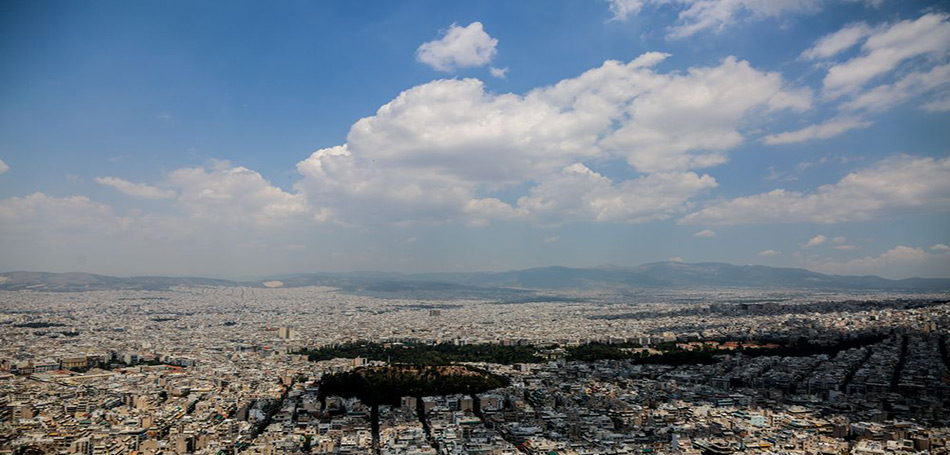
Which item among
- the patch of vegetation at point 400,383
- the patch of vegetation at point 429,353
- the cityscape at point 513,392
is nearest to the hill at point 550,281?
the cityscape at point 513,392

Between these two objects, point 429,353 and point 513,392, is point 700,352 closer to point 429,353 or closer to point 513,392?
point 513,392

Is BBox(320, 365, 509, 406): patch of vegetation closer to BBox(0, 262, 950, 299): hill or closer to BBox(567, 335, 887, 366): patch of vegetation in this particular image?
BBox(567, 335, 887, 366): patch of vegetation

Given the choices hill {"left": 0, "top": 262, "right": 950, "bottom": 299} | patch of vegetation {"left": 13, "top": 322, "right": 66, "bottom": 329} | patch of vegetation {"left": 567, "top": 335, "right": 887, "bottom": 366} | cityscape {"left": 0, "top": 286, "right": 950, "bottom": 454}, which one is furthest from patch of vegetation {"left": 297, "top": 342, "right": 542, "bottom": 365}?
hill {"left": 0, "top": 262, "right": 950, "bottom": 299}

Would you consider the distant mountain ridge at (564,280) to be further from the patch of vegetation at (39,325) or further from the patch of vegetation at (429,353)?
the patch of vegetation at (429,353)

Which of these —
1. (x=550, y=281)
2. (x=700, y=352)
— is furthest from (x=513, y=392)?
(x=550, y=281)

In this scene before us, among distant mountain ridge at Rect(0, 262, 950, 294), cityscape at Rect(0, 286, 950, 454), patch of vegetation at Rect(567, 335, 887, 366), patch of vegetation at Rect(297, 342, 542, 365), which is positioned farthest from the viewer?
distant mountain ridge at Rect(0, 262, 950, 294)
